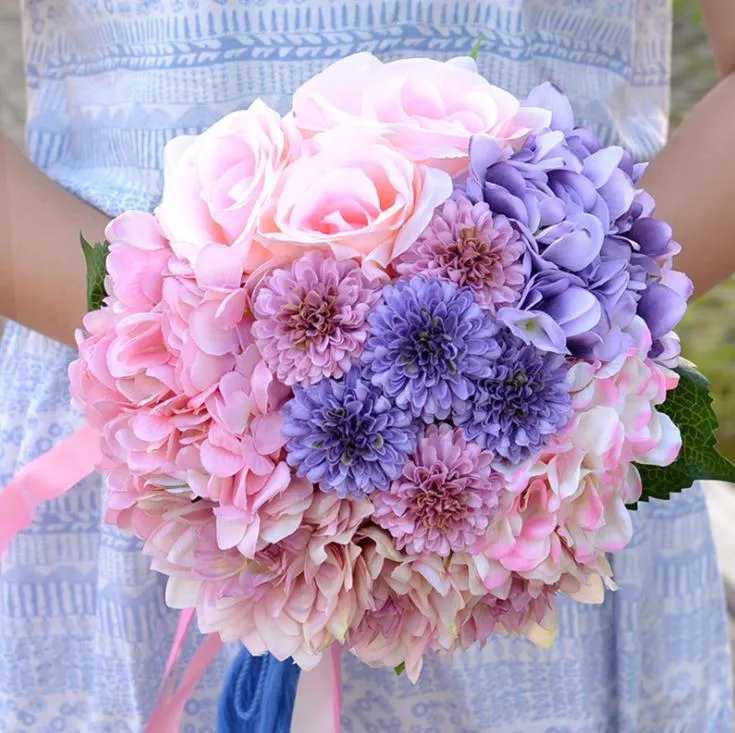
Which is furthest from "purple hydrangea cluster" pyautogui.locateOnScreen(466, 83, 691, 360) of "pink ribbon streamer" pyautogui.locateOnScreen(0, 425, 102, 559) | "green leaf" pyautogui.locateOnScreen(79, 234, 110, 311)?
"pink ribbon streamer" pyautogui.locateOnScreen(0, 425, 102, 559)

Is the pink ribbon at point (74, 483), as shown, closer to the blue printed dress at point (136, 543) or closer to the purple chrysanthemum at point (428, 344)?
the blue printed dress at point (136, 543)

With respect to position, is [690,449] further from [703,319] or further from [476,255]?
[703,319]

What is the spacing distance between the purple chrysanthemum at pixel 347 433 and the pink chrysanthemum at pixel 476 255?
0.21 feet

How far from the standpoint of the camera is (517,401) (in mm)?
430

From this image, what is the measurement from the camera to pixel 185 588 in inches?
20.2

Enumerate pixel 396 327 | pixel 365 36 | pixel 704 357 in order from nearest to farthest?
pixel 396 327 → pixel 365 36 → pixel 704 357

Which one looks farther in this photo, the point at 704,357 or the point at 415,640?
the point at 704,357

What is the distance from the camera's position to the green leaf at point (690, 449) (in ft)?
1.72

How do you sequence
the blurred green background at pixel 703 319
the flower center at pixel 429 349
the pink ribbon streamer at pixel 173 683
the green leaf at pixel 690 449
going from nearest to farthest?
the flower center at pixel 429 349 → the green leaf at pixel 690 449 → the pink ribbon streamer at pixel 173 683 → the blurred green background at pixel 703 319

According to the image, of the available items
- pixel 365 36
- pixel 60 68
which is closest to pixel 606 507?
pixel 365 36

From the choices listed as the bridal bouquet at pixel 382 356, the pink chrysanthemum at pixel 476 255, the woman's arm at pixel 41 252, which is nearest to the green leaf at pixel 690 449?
the bridal bouquet at pixel 382 356

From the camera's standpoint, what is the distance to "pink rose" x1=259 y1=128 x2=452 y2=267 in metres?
0.43

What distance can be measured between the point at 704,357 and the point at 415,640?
2.45 meters

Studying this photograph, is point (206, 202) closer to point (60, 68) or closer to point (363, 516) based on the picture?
point (363, 516)
